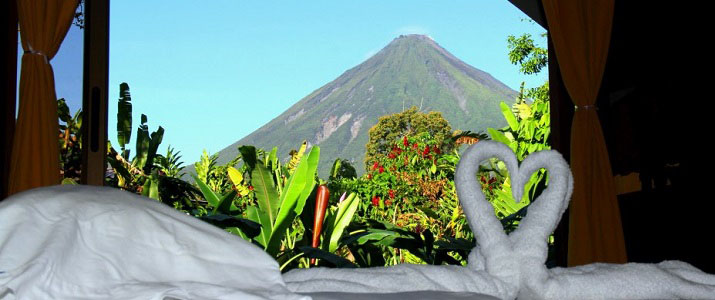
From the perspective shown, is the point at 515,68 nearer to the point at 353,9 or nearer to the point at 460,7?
the point at 460,7

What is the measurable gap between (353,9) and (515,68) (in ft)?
43.2

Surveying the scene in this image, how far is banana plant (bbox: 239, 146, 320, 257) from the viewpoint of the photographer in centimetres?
355

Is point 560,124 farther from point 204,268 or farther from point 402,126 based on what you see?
point 402,126

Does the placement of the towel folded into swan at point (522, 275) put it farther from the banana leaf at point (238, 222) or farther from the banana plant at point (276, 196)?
the banana plant at point (276, 196)

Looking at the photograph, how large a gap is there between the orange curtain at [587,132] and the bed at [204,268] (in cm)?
192

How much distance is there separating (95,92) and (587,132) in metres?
2.12

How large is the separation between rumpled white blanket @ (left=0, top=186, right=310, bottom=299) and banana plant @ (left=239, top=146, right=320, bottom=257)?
2635 millimetres

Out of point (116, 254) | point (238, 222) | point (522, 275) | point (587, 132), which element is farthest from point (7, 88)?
point (522, 275)

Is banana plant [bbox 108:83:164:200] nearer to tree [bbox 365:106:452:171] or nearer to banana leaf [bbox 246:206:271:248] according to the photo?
banana leaf [bbox 246:206:271:248]

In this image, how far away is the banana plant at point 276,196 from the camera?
355 centimetres

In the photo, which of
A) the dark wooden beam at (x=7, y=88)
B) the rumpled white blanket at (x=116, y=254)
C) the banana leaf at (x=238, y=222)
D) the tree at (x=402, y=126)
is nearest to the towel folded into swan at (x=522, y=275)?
the rumpled white blanket at (x=116, y=254)

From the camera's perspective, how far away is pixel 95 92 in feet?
10.5

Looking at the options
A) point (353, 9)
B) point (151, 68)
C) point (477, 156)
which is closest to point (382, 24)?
point (353, 9)

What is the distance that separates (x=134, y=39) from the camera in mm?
17094
